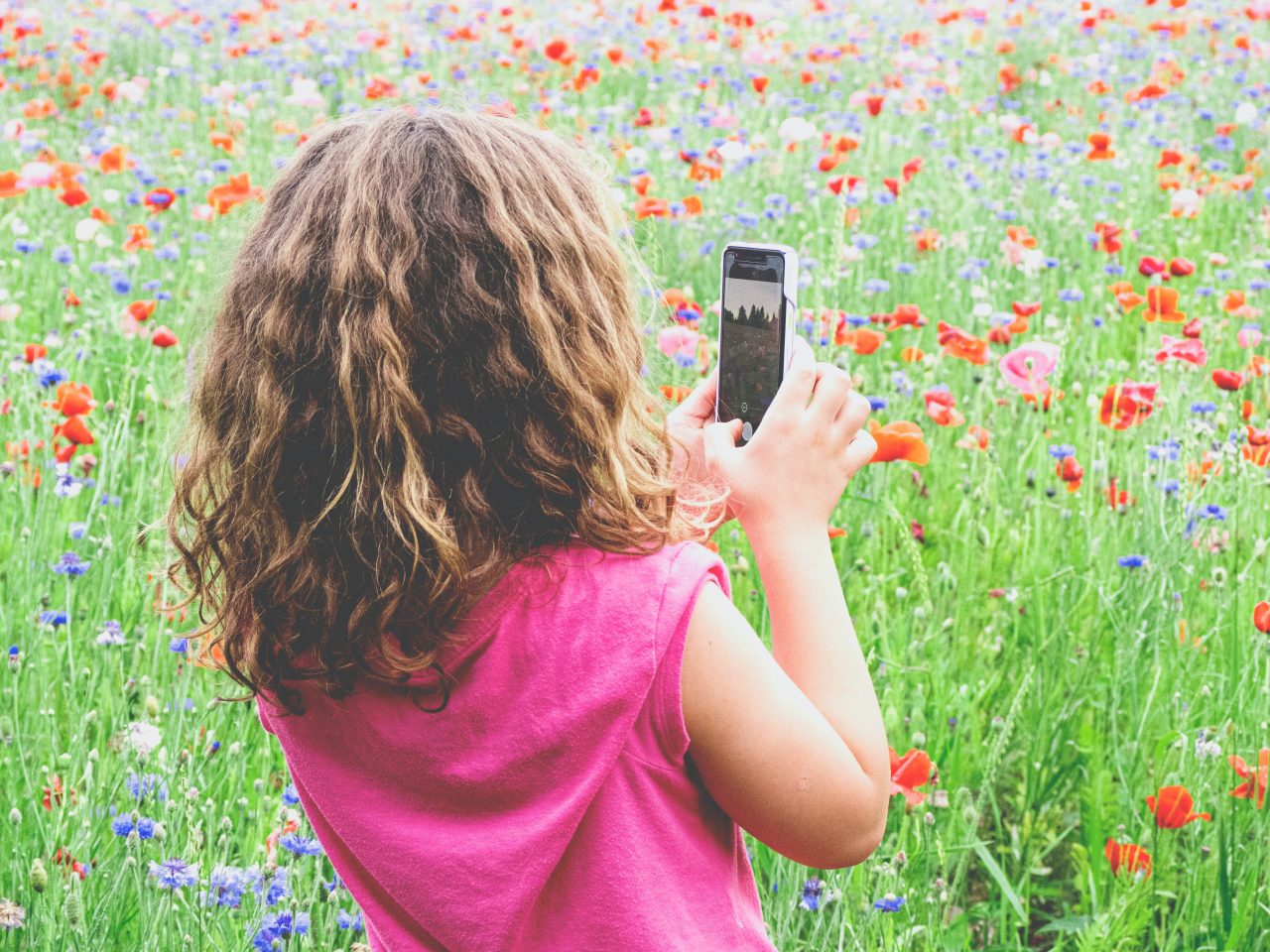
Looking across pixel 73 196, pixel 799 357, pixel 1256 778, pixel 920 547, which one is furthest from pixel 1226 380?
pixel 73 196

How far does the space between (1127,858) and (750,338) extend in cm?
89

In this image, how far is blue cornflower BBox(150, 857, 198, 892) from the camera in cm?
135

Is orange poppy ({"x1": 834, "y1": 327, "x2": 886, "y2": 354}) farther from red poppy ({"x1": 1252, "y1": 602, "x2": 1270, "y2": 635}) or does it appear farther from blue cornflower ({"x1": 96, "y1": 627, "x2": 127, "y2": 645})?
blue cornflower ({"x1": 96, "y1": 627, "x2": 127, "y2": 645})

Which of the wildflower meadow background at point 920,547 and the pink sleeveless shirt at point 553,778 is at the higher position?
the pink sleeveless shirt at point 553,778

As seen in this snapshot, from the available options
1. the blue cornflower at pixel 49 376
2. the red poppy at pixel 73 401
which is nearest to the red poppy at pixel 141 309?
the blue cornflower at pixel 49 376

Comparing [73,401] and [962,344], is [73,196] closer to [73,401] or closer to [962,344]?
[73,401]

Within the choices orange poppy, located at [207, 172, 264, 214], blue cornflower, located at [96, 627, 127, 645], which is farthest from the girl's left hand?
orange poppy, located at [207, 172, 264, 214]

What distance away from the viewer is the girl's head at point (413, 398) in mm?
969

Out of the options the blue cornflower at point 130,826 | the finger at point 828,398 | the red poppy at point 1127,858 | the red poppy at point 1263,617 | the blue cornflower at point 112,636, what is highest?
the finger at point 828,398

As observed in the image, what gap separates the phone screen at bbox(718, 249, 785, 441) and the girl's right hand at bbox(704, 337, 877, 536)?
75 millimetres

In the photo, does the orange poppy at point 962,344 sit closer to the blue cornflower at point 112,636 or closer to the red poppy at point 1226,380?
the red poppy at point 1226,380

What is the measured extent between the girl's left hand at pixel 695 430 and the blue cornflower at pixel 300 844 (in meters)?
0.58

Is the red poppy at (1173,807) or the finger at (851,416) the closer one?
the finger at (851,416)

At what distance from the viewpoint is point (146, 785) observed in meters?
1.50
